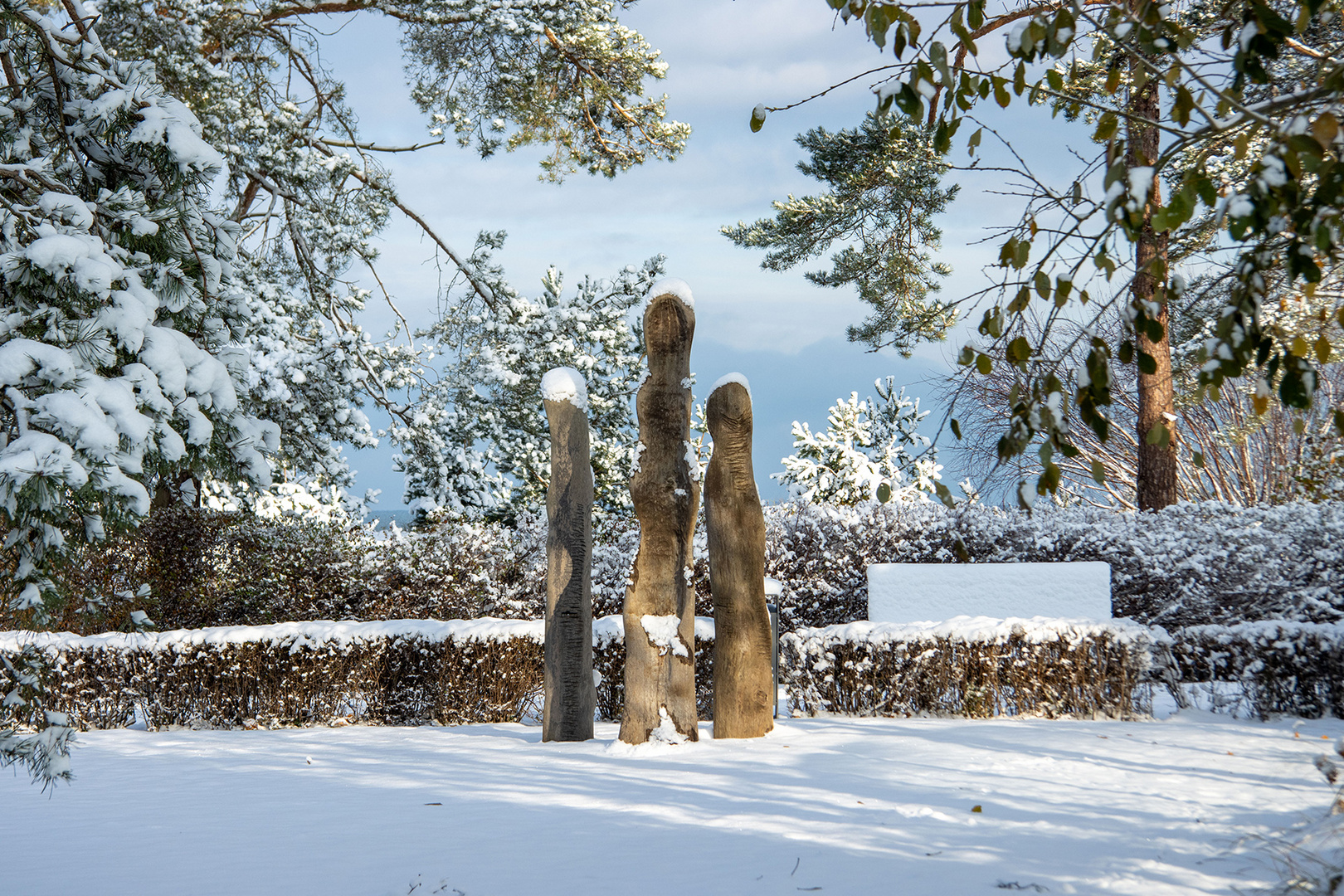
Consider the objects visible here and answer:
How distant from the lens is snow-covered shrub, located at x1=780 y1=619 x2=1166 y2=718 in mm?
7090

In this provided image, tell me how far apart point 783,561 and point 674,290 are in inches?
166

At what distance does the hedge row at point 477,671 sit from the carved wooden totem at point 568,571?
1013 millimetres

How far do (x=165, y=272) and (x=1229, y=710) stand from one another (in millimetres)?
7838

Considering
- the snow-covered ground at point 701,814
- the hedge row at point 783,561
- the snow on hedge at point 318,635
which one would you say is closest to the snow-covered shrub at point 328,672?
the snow on hedge at point 318,635

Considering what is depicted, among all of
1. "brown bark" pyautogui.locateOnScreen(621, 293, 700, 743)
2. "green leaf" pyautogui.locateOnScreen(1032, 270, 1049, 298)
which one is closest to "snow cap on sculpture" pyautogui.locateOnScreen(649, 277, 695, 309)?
"brown bark" pyautogui.locateOnScreen(621, 293, 700, 743)

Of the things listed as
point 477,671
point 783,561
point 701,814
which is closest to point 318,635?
point 477,671

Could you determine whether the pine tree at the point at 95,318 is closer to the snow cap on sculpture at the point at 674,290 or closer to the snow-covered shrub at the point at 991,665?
the snow cap on sculpture at the point at 674,290

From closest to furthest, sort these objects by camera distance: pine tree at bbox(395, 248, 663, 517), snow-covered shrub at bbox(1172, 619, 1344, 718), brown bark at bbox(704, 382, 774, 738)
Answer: brown bark at bbox(704, 382, 774, 738) → snow-covered shrub at bbox(1172, 619, 1344, 718) → pine tree at bbox(395, 248, 663, 517)

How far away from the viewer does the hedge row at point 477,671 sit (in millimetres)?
7172

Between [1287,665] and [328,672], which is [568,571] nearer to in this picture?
[328,672]

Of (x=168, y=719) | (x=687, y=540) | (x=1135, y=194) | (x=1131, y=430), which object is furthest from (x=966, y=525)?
(x=1131, y=430)

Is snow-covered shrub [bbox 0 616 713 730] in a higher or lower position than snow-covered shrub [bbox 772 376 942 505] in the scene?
lower

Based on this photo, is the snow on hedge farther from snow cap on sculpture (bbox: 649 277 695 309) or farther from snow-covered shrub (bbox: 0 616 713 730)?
snow cap on sculpture (bbox: 649 277 695 309)

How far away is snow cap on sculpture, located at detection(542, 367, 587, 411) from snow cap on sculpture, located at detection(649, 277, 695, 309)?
0.96m
